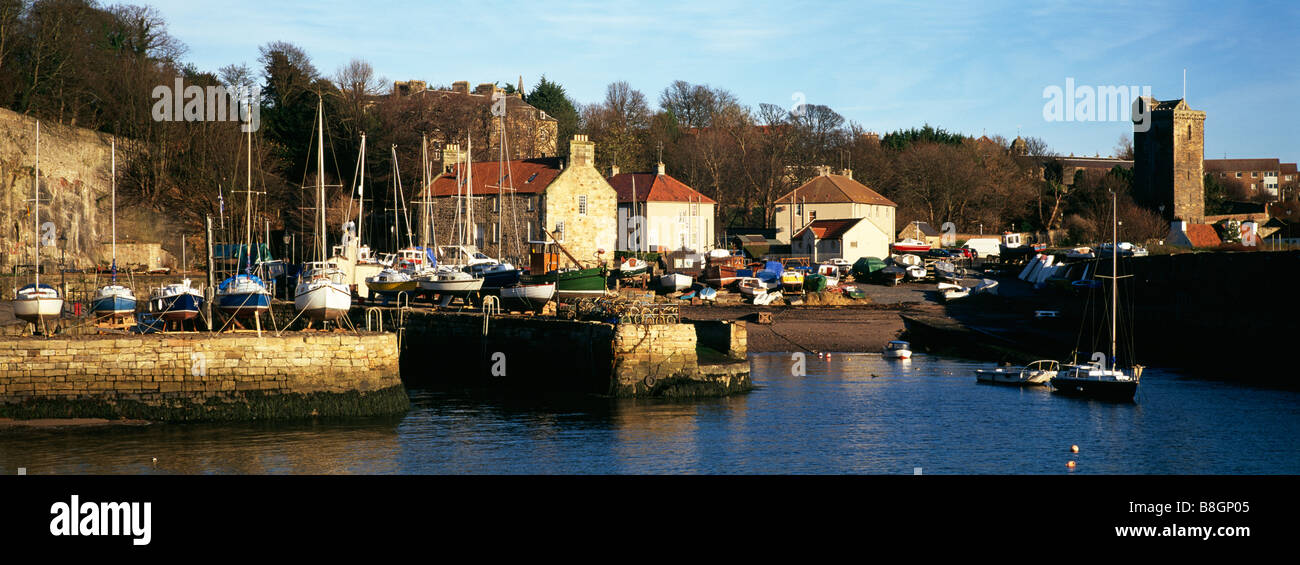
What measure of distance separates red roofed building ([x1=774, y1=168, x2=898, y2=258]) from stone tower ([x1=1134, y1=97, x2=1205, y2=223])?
69.2 feet

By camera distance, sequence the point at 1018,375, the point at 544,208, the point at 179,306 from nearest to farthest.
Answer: the point at 179,306
the point at 1018,375
the point at 544,208

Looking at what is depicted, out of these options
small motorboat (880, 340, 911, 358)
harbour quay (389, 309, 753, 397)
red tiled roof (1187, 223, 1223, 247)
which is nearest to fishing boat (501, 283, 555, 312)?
harbour quay (389, 309, 753, 397)

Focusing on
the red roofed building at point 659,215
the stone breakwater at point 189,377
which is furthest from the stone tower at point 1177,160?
the stone breakwater at point 189,377

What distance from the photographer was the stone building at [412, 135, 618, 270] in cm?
6247

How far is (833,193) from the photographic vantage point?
266 ft

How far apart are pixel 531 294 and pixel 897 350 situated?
14.9 m

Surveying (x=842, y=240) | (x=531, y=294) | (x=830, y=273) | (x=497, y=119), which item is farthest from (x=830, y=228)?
(x=531, y=294)

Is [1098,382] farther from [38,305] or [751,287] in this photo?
[38,305]

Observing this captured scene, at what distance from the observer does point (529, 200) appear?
207 feet

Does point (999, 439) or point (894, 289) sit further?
point (894, 289)
